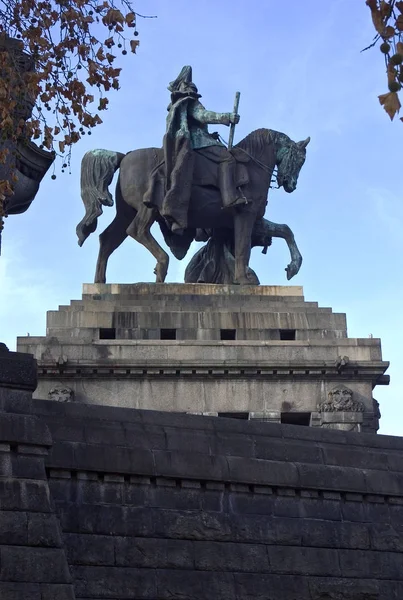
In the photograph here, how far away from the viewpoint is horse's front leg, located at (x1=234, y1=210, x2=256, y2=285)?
116ft

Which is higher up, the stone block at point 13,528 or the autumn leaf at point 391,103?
the autumn leaf at point 391,103

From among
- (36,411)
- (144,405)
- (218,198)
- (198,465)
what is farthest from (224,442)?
(218,198)

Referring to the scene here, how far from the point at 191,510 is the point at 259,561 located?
1.20 m

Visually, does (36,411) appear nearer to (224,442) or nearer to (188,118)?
(224,442)

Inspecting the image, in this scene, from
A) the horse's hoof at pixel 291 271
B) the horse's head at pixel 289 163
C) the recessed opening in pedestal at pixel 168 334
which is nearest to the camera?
the recessed opening in pedestal at pixel 168 334

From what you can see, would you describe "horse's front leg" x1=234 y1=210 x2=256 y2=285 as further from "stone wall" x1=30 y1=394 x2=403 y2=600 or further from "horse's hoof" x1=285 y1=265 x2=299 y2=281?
"stone wall" x1=30 y1=394 x2=403 y2=600

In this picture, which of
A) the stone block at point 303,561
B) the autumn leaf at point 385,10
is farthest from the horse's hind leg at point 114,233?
the autumn leaf at point 385,10

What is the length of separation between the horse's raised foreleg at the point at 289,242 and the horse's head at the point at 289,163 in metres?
1.21

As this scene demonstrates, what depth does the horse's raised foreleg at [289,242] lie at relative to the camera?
36188mm

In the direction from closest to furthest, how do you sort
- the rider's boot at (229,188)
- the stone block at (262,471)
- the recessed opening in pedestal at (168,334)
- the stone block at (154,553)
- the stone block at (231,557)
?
the stone block at (154,553)
the stone block at (231,557)
the stone block at (262,471)
the recessed opening in pedestal at (168,334)
the rider's boot at (229,188)

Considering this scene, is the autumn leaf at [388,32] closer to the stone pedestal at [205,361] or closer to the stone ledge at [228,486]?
the stone ledge at [228,486]

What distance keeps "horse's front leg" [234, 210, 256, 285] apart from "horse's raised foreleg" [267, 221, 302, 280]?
1311mm

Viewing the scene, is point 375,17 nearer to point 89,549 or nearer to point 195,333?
point 89,549

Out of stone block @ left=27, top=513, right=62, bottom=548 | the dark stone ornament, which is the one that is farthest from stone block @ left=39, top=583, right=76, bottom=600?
the dark stone ornament
